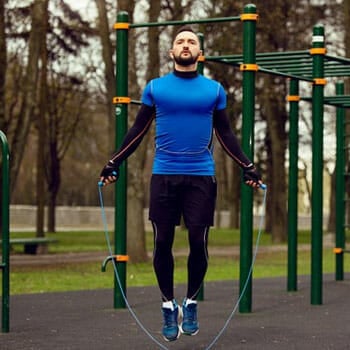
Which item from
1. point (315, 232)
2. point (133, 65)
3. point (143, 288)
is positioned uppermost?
point (133, 65)

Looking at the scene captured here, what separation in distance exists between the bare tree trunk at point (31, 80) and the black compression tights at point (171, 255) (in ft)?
50.6

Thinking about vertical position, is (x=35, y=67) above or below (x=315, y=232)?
above

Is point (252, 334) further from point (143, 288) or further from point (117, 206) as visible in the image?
point (143, 288)

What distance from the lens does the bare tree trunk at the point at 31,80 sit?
917 inches

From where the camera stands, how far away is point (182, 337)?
28.1ft

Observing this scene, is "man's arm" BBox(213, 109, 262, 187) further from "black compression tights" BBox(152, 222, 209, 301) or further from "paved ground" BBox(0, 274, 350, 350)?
"paved ground" BBox(0, 274, 350, 350)

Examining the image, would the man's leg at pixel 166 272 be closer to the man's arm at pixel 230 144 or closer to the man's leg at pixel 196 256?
the man's leg at pixel 196 256

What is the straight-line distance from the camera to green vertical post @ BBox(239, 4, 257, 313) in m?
10.7

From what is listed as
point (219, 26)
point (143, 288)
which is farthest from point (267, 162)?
point (143, 288)

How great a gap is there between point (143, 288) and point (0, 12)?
982 cm

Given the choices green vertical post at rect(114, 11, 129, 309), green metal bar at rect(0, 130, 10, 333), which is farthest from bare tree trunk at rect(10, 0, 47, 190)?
green metal bar at rect(0, 130, 10, 333)

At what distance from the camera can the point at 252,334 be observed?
886 centimetres

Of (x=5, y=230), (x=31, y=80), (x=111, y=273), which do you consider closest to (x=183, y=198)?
(x=5, y=230)

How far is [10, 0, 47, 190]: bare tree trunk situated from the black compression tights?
607 inches
